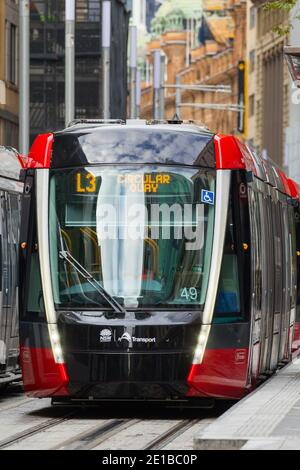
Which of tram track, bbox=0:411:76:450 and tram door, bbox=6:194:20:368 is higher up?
tram door, bbox=6:194:20:368

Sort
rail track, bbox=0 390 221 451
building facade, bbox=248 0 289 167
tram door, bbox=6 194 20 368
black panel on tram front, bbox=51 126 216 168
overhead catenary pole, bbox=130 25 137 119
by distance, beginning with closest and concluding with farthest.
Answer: rail track, bbox=0 390 221 451
black panel on tram front, bbox=51 126 216 168
tram door, bbox=6 194 20 368
overhead catenary pole, bbox=130 25 137 119
building facade, bbox=248 0 289 167

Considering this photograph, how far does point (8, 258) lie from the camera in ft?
75.2

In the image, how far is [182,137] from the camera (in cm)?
2012

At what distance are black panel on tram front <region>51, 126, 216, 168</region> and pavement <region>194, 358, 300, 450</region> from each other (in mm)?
2663

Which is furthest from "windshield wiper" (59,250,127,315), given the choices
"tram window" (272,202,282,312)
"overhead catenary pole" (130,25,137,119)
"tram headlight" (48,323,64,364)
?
"overhead catenary pole" (130,25,137,119)

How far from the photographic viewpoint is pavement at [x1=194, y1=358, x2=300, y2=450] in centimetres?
1383

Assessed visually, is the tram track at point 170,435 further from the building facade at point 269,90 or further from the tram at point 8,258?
the building facade at point 269,90

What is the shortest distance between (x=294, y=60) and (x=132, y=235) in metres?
3.92

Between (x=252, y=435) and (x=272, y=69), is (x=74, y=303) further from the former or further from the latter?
(x=272, y=69)

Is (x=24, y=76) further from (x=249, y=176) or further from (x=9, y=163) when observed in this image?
(x=249, y=176)

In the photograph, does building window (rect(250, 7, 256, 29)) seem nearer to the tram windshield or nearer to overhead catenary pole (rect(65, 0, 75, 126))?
overhead catenary pole (rect(65, 0, 75, 126))

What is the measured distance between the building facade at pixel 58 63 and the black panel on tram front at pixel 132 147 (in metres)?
56.9

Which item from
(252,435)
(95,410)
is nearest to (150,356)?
(95,410)
